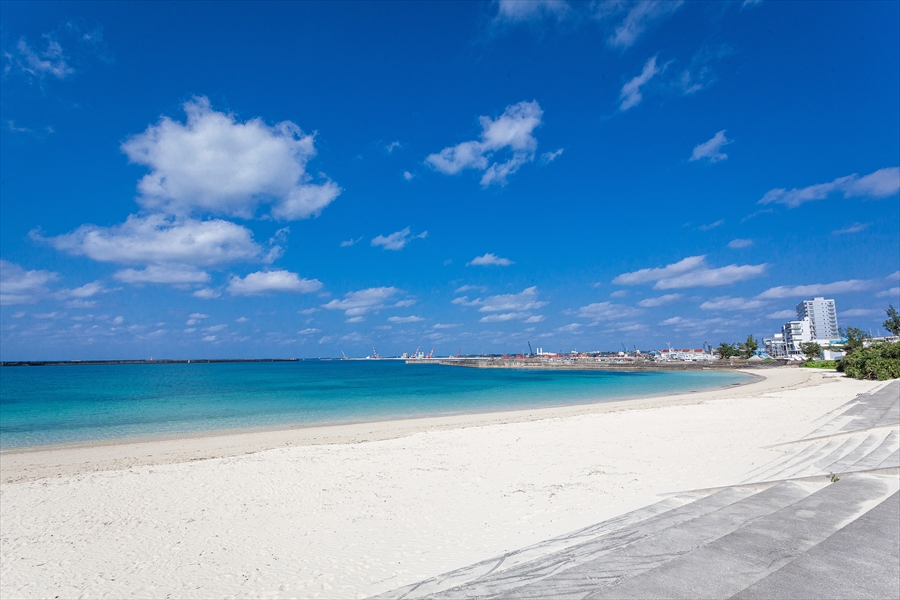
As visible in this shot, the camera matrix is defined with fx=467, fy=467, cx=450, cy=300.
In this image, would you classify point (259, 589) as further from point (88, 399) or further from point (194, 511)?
Answer: point (88, 399)

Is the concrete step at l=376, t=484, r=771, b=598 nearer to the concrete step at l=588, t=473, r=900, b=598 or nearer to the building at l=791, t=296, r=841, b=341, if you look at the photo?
the concrete step at l=588, t=473, r=900, b=598

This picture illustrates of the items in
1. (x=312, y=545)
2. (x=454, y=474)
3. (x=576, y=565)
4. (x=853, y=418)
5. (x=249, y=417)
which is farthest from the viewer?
(x=249, y=417)

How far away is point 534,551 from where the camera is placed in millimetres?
4816

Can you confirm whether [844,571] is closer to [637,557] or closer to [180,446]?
[637,557]

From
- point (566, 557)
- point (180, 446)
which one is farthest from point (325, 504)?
point (180, 446)

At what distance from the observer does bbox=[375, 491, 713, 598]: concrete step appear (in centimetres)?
372

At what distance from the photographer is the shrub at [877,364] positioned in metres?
34.3

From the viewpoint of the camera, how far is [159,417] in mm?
25859

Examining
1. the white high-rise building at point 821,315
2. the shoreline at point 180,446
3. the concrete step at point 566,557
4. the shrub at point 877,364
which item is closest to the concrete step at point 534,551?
the concrete step at point 566,557

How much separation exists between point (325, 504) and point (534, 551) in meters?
4.49

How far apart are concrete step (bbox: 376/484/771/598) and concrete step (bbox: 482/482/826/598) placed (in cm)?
19

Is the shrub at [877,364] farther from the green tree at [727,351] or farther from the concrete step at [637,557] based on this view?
the green tree at [727,351]

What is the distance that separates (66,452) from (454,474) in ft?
48.0

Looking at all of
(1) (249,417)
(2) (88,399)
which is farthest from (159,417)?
(2) (88,399)
